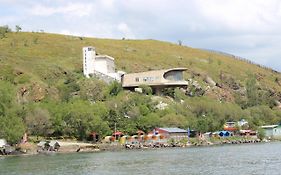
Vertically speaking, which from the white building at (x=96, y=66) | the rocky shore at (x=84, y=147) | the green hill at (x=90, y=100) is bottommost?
the rocky shore at (x=84, y=147)

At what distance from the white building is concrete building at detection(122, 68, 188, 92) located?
13.8ft

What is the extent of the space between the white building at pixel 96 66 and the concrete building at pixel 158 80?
165 inches

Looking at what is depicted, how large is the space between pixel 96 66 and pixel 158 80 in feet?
60.5

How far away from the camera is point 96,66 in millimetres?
169125

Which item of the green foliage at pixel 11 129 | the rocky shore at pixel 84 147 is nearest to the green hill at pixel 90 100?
the green foliage at pixel 11 129

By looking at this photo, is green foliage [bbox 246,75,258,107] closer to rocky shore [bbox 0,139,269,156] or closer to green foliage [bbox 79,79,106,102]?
green foliage [bbox 79,79,106,102]

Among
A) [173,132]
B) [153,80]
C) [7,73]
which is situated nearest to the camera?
[173,132]

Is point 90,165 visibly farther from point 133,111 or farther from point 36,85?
point 36,85

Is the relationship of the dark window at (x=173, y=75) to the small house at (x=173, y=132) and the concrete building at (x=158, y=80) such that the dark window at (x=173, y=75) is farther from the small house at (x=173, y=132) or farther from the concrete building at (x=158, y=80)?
the small house at (x=173, y=132)

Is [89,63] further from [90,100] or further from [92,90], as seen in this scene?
[90,100]

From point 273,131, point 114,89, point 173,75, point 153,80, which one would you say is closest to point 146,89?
point 153,80

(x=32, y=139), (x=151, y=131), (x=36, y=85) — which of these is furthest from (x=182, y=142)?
(x=36, y=85)

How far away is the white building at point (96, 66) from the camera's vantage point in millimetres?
166625

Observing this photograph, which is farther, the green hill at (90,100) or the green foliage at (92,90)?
the green foliage at (92,90)
